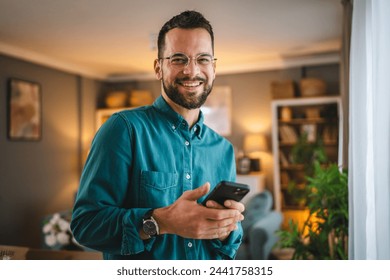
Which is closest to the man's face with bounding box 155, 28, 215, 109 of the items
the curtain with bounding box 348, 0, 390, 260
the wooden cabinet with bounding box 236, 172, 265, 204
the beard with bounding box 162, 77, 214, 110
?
the beard with bounding box 162, 77, 214, 110

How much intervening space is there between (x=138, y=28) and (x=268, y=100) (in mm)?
2555

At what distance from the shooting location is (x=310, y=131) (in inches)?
165

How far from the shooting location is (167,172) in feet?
3.04

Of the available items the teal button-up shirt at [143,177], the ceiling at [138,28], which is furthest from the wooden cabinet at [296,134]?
the teal button-up shirt at [143,177]

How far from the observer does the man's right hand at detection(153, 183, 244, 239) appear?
0.77 meters

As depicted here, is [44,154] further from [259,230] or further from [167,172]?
[167,172]

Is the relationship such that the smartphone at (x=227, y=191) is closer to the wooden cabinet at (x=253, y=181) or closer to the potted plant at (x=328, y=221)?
the potted plant at (x=328, y=221)

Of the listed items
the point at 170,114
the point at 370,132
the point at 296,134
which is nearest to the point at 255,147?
the point at 296,134

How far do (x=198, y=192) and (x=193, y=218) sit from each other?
72mm

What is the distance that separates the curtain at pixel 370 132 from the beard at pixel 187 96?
0.50 m

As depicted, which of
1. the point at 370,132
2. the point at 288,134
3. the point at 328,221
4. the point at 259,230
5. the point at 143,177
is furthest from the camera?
the point at 288,134

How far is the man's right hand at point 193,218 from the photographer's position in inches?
30.3

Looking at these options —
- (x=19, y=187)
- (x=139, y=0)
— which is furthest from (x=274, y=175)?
(x=139, y=0)

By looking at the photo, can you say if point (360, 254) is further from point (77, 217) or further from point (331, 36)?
point (331, 36)
